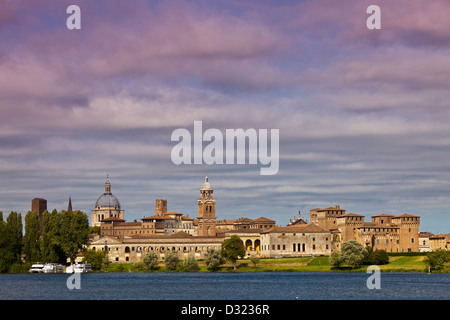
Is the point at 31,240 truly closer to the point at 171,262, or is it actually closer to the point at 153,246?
the point at 171,262

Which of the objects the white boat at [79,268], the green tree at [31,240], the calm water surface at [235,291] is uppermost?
the green tree at [31,240]

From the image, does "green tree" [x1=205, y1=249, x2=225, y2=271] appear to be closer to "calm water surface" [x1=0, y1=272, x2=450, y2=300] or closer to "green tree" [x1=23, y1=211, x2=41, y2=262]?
"green tree" [x1=23, y1=211, x2=41, y2=262]

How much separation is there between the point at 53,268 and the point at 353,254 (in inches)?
1909

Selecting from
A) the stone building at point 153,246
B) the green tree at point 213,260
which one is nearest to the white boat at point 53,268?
the green tree at point 213,260

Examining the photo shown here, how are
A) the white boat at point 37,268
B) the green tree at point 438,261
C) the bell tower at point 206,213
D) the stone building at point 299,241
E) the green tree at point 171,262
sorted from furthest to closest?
the bell tower at point 206,213 < the stone building at point 299,241 < the green tree at point 171,262 < the white boat at point 37,268 < the green tree at point 438,261

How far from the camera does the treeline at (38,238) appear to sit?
118m

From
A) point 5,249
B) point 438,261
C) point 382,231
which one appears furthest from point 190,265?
point 382,231

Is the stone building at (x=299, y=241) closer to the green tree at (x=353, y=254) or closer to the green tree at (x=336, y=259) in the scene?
the green tree at (x=336, y=259)

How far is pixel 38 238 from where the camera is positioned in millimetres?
123312

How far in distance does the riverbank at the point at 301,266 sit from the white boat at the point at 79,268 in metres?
6.14

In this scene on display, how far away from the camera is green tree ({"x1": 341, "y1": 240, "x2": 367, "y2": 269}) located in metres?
117

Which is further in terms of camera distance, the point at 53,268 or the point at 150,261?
the point at 150,261

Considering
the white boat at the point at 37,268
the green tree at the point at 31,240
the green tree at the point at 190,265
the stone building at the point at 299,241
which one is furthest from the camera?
the stone building at the point at 299,241
